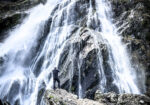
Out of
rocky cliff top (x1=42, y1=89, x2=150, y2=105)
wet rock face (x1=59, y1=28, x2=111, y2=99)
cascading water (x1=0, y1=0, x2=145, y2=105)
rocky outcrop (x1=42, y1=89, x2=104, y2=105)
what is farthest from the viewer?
cascading water (x1=0, y1=0, x2=145, y2=105)

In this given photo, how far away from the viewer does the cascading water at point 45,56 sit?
22.0 metres

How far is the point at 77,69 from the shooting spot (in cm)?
2200

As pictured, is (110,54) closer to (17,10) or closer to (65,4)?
(65,4)

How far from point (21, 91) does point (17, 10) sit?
49.4 feet

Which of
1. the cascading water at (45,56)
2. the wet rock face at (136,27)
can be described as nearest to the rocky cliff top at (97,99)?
the cascading water at (45,56)

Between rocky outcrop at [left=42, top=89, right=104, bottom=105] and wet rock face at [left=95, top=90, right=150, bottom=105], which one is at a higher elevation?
rocky outcrop at [left=42, top=89, right=104, bottom=105]

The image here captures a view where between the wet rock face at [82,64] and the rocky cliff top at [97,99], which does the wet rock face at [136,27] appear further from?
the rocky cliff top at [97,99]

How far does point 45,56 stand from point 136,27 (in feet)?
34.5

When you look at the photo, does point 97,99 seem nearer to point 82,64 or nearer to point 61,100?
point 61,100

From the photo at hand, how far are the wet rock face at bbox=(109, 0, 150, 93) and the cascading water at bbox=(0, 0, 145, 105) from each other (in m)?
0.83

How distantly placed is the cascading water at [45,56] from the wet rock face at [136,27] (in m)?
0.83

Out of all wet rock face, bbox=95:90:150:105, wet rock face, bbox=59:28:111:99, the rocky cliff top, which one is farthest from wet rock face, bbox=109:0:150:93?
the rocky cliff top

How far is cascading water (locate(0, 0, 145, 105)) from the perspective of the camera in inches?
868

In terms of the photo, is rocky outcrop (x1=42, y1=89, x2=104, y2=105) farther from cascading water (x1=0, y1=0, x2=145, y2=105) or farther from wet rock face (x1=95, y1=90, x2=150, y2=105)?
cascading water (x1=0, y1=0, x2=145, y2=105)
